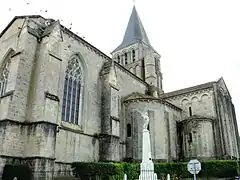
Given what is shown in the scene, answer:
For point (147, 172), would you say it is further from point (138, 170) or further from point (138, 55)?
point (138, 55)

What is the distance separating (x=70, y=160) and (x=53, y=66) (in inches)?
252

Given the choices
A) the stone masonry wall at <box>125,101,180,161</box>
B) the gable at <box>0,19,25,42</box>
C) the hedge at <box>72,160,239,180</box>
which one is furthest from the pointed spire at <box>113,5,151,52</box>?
the hedge at <box>72,160,239,180</box>

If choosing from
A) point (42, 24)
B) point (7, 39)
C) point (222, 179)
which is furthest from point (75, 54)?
point (222, 179)

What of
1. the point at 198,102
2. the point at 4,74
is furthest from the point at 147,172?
the point at 198,102

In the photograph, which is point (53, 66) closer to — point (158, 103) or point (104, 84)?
point (104, 84)

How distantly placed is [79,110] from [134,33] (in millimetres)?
26169

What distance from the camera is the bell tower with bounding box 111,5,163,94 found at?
35294 mm

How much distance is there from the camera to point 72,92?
18203 mm

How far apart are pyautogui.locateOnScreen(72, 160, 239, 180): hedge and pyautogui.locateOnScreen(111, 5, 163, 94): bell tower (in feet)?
50.5

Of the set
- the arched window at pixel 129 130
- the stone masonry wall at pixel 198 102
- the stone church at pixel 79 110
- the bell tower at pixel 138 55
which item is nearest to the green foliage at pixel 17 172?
the stone church at pixel 79 110

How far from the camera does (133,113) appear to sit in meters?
22.2

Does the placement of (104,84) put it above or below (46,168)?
above

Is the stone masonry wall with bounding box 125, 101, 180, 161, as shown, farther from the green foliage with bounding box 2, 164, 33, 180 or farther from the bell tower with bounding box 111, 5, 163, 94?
the bell tower with bounding box 111, 5, 163, 94

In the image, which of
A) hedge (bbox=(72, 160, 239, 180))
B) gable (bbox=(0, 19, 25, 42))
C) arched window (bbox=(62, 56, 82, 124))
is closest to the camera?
hedge (bbox=(72, 160, 239, 180))
